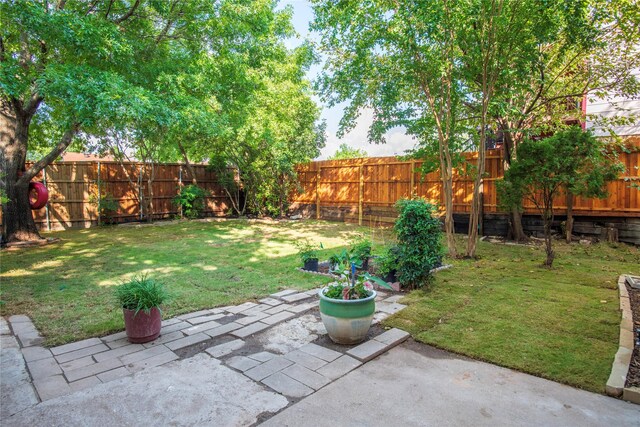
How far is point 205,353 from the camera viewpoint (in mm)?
2922

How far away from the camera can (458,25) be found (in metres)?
5.66

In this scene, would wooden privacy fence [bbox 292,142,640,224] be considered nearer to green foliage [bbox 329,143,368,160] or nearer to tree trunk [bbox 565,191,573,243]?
tree trunk [bbox 565,191,573,243]

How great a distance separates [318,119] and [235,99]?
5.02m

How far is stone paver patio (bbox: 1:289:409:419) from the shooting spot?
2.45m

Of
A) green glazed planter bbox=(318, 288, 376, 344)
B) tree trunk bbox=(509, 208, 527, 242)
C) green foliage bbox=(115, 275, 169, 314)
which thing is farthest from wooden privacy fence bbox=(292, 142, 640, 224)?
green foliage bbox=(115, 275, 169, 314)

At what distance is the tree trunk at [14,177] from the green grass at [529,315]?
846cm

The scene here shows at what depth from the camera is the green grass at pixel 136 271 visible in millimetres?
3838

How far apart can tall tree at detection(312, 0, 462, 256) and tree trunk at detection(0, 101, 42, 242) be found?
6.60 meters

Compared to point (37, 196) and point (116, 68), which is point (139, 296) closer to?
point (116, 68)

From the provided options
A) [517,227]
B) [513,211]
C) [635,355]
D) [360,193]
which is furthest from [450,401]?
[360,193]

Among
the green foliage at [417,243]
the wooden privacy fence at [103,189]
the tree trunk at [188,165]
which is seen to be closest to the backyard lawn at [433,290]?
the green foliage at [417,243]

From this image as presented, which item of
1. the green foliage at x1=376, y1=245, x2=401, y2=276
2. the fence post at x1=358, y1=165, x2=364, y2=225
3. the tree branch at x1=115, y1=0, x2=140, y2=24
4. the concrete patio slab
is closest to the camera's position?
the concrete patio slab

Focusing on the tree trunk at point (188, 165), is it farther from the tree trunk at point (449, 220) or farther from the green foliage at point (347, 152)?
the green foliage at point (347, 152)

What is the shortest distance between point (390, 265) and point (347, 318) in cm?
189
